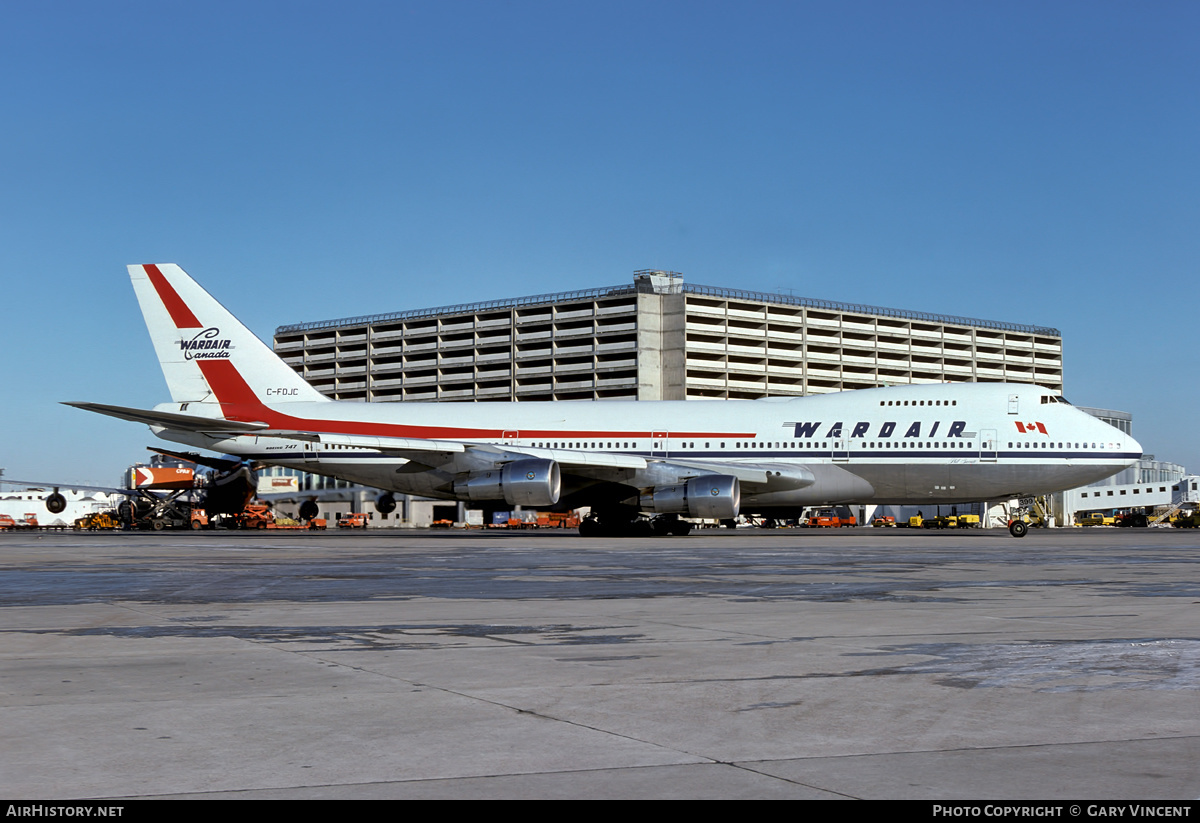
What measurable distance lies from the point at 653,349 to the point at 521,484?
117 m

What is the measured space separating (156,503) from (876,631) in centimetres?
7517

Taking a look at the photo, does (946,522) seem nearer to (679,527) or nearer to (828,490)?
(828,490)

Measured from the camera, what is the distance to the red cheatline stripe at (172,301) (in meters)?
45.3

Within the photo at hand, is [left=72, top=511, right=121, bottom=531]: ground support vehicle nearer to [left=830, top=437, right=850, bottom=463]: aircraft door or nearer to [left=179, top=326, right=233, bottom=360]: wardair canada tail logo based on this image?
[left=179, top=326, right=233, bottom=360]: wardair canada tail logo

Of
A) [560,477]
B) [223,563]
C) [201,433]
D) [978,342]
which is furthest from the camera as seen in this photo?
[978,342]

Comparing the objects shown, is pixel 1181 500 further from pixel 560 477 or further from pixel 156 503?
pixel 156 503

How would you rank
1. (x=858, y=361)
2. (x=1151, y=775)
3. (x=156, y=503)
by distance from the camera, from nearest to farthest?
(x=1151, y=775), (x=156, y=503), (x=858, y=361)

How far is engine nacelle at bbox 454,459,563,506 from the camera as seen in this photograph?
3741cm

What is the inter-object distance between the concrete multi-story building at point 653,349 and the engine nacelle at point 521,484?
109006 mm

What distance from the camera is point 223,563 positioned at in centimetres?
2225

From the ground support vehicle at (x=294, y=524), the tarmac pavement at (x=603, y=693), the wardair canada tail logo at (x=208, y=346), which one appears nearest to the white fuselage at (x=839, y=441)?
the wardair canada tail logo at (x=208, y=346)

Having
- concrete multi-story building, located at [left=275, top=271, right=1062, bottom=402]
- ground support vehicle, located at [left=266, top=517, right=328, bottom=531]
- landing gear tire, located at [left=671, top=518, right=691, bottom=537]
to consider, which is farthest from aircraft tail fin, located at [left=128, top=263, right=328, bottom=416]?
concrete multi-story building, located at [left=275, top=271, right=1062, bottom=402]

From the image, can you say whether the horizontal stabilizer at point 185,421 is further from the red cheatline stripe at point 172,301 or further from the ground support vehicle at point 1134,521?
the ground support vehicle at point 1134,521

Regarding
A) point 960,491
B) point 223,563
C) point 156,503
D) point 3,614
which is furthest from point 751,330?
point 3,614
